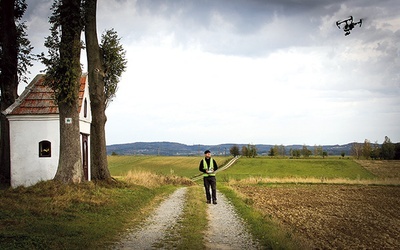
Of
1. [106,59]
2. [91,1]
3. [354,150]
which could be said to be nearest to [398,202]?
[106,59]

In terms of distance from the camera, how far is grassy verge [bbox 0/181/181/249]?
9133mm

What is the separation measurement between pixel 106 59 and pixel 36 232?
14365 mm

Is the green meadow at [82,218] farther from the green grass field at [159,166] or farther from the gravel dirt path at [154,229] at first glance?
the green grass field at [159,166]

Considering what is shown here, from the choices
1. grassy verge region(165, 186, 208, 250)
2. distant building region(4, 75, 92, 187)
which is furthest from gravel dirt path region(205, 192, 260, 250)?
distant building region(4, 75, 92, 187)

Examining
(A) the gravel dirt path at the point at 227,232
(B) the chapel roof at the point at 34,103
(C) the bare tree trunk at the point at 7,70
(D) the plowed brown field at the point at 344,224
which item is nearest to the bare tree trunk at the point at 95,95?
(B) the chapel roof at the point at 34,103

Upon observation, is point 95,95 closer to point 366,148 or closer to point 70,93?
point 70,93

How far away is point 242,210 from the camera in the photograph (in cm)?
1573

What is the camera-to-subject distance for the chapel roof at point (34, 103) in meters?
23.5

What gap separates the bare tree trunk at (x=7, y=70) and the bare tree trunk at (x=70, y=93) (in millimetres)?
8156

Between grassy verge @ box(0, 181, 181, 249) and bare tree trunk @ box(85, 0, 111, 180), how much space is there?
11.1ft

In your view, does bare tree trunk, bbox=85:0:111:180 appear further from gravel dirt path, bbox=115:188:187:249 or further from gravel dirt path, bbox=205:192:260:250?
gravel dirt path, bbox=205:192:260:250

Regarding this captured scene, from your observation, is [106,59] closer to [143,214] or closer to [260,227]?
[143,214]

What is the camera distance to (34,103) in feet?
79.3

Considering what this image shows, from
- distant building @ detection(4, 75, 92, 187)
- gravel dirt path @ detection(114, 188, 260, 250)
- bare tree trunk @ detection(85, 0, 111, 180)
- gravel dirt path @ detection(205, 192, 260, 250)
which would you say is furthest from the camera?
distant building @ detection(4, 75, 92, 187)
